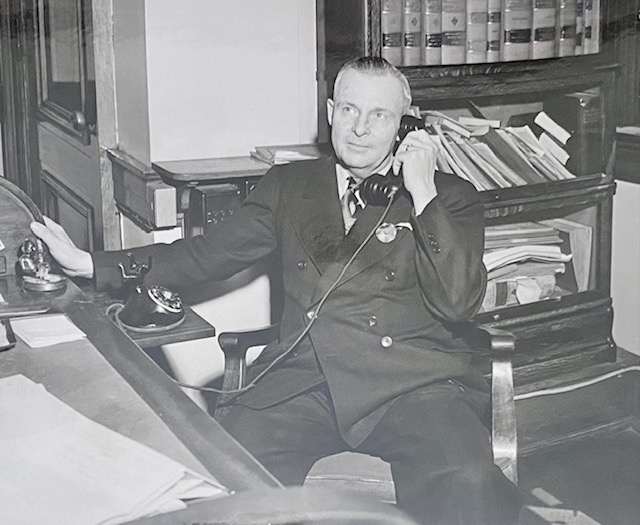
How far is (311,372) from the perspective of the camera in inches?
63.4

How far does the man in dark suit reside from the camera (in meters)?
1.51

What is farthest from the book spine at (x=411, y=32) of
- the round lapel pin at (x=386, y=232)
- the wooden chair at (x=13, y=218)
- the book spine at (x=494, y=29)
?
the wooden chair at (x=13, y=218)

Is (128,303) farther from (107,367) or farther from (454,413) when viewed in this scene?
(454,413)

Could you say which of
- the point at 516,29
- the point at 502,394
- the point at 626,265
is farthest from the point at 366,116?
the point at 626,265

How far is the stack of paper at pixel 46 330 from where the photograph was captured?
1283mm

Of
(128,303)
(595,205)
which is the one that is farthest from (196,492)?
(595,205)

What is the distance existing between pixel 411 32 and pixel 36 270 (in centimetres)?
77

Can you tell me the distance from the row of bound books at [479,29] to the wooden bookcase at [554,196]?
0.21ft

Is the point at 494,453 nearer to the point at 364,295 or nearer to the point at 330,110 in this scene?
the point at 364,295

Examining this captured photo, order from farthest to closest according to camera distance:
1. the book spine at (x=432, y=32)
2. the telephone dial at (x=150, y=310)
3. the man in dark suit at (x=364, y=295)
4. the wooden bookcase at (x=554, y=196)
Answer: the wooden bookcase at (x=554, y=196)
the book spine at (x=432, y=32)
the man in dark suit at (x=364, y=295)
the telephone dial at (x=150, y=310)

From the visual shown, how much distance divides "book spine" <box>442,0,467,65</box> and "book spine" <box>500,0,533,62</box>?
8 centimetres

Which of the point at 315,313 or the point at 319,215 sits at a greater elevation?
the point at 319,215

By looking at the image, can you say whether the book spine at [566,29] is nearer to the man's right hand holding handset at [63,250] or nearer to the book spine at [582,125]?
the book spine at [582,125]

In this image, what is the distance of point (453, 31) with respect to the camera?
1.67 m
